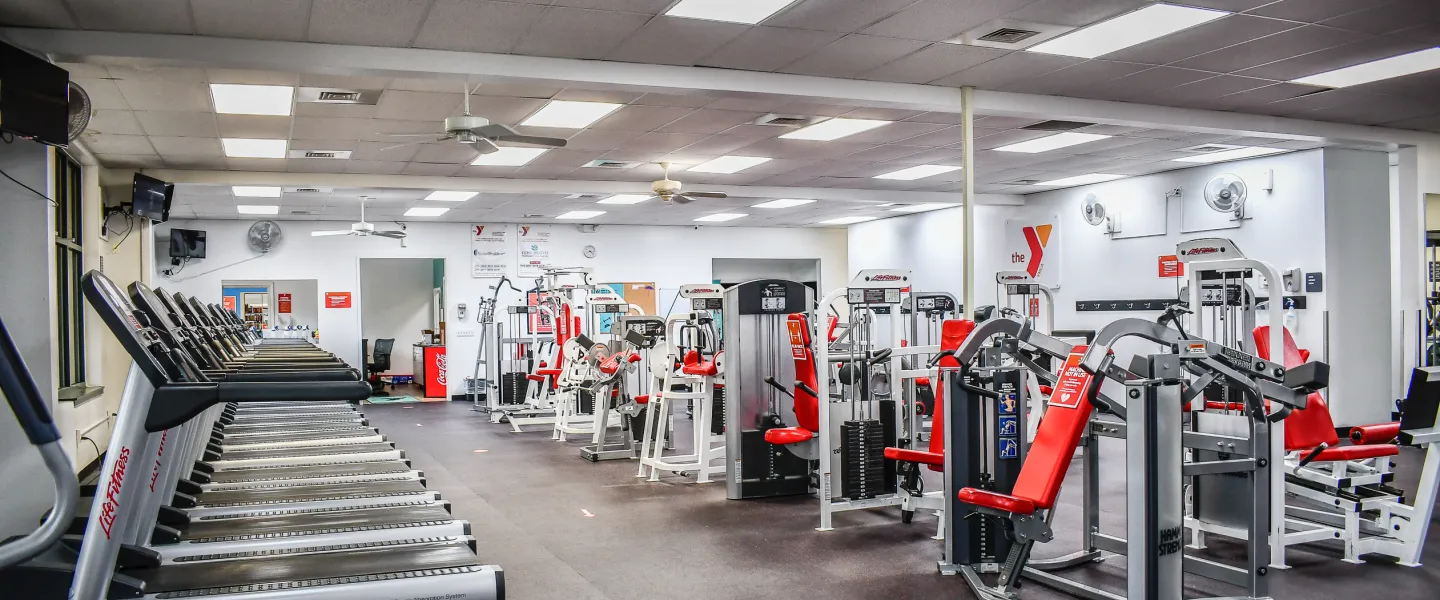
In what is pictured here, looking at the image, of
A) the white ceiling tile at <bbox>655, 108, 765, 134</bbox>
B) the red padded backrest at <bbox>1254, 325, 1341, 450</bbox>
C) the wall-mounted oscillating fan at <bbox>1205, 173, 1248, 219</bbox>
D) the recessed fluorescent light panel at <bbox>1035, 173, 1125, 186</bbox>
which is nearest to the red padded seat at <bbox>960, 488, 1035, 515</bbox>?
the red padded backrest at <bbox>1254, 325, 1341, 450</bbox>

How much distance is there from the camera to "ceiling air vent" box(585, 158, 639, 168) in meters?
9.43

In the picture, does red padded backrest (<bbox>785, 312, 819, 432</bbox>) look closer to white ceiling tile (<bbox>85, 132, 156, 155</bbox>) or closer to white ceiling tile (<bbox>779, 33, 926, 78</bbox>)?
white ceiling tile (<bbox>779, 33, 926, 78</bbox>)

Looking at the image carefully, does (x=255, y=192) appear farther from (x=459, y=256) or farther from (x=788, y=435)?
(x=788, y=435)

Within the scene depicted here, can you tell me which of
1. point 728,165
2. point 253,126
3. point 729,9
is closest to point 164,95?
point 253,126

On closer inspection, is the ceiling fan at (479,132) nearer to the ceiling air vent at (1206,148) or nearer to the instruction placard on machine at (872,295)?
the instruction placard on machine at (872,295)

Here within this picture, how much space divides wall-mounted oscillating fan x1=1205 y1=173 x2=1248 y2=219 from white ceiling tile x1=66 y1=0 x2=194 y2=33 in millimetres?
9365

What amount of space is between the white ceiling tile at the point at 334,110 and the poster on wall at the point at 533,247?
7.93 meters

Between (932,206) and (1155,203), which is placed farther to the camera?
(932,206)

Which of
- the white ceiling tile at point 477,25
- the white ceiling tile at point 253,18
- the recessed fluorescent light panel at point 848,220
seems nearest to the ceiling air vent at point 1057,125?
the white ceiling tile at point 477,25

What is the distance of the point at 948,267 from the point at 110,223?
415 inches

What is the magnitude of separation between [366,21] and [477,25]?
1.85 feet

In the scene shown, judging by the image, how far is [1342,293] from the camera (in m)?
8.88

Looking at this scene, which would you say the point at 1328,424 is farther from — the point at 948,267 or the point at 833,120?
the point at 948,267

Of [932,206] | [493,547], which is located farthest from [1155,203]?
[493,547]
